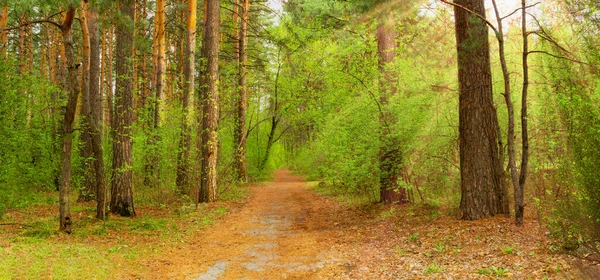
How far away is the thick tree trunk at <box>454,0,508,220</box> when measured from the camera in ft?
24.1

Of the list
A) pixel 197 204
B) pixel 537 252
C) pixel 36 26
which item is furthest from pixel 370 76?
pixel 36 26

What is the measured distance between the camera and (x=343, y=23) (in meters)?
15.2

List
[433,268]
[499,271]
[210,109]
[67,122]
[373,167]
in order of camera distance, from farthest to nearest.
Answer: [210,109], [373,167], [67,122], [433,268], [499,271]

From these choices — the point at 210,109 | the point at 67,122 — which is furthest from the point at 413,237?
the point at 210,109

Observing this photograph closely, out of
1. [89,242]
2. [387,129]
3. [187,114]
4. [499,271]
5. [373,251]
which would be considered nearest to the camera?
[499,271]

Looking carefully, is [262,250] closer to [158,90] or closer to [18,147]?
[18,147]

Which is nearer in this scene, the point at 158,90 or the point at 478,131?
the point at 478,131

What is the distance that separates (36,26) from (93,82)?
55.3 feet

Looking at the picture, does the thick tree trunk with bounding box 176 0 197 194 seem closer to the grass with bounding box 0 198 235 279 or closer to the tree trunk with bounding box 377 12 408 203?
the grass with bounding box 0 198 235 279

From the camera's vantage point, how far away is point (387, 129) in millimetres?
9336

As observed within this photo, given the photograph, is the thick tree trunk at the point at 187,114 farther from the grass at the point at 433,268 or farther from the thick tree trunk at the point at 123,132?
the grass at the point at 433,268

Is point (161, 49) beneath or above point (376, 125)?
above

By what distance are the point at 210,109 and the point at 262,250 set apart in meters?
6.47

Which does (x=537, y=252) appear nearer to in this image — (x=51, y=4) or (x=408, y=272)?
(x=408, y=272)
